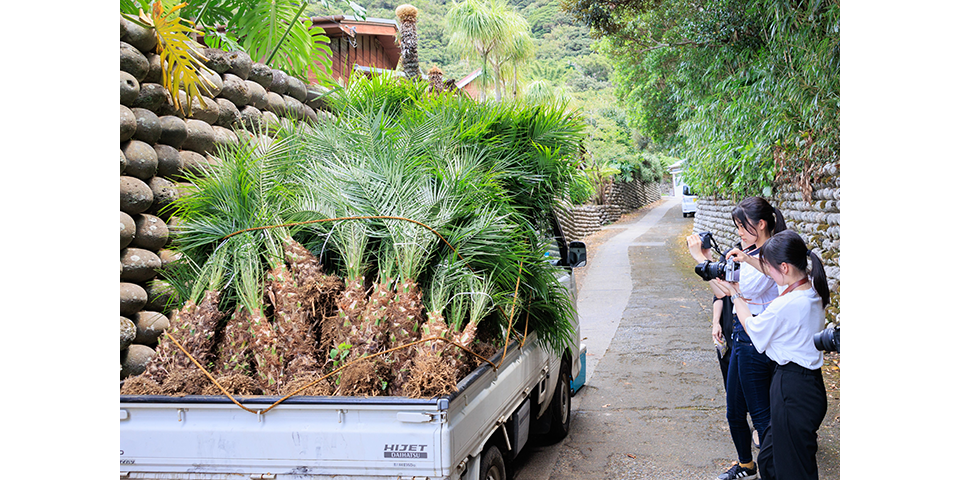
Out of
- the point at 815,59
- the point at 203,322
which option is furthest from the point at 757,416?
the point at 815,59

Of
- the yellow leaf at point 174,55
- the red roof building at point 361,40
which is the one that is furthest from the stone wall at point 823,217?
the red roof building at point 361,40

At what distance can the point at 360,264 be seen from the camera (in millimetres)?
3330

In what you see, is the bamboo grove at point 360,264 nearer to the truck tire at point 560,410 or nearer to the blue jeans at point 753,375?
the truck tire at point 560,410

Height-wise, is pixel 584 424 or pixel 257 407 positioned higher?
pixel 257 407

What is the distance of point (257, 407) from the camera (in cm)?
255

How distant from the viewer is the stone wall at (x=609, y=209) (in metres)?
21.6

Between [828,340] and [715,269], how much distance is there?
3.22 ft

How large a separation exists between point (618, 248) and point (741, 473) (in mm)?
15720

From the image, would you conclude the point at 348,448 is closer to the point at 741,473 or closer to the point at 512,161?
the point at 512,161

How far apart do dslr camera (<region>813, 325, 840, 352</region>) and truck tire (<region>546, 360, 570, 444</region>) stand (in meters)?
2.31

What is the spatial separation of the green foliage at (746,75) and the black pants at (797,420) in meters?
3.74

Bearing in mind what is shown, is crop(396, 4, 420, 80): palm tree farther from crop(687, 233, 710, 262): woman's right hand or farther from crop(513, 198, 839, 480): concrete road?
crop(687, 233, 710, 262): woman's right hand

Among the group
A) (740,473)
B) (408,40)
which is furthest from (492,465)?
(408,40)

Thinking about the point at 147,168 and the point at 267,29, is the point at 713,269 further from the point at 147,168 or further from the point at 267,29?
the point at 267,29
